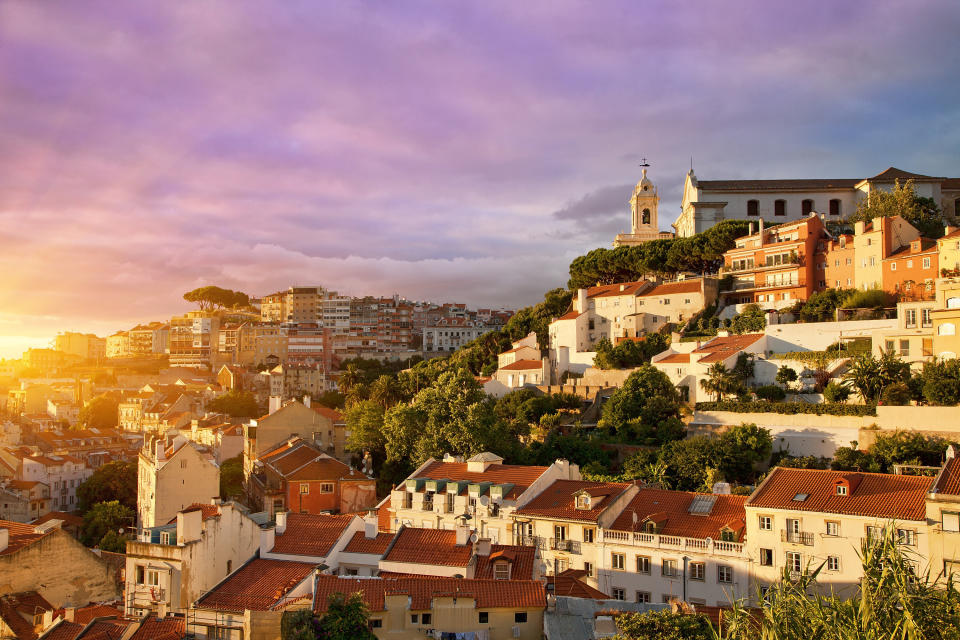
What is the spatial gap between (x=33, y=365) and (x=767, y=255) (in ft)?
551

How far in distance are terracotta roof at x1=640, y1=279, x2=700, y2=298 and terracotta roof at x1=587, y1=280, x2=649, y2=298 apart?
118cm

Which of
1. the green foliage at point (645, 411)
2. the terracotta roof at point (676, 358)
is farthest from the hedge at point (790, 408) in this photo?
the terracotta roof at point (676, 358)

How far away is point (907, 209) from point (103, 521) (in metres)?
74.0

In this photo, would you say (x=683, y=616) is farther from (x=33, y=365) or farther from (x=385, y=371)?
(x=33, y=365)

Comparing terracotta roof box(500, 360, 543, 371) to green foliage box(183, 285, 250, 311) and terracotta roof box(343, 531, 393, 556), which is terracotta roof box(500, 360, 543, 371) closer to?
terracotta roof box(343, 531, 393, 556)

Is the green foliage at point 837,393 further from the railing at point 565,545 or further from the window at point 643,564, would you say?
the railing at point 565,545

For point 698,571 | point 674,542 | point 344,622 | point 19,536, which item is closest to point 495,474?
point 674,542

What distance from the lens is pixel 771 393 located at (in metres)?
55.1

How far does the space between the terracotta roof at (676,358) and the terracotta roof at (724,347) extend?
900 mm

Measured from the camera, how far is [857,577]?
32.2m

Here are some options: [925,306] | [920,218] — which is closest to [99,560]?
[925,306]

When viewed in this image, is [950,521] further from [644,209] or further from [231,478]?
[644,209]

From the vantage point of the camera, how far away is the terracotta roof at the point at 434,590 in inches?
998

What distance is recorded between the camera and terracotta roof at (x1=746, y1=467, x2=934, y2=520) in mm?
32188
